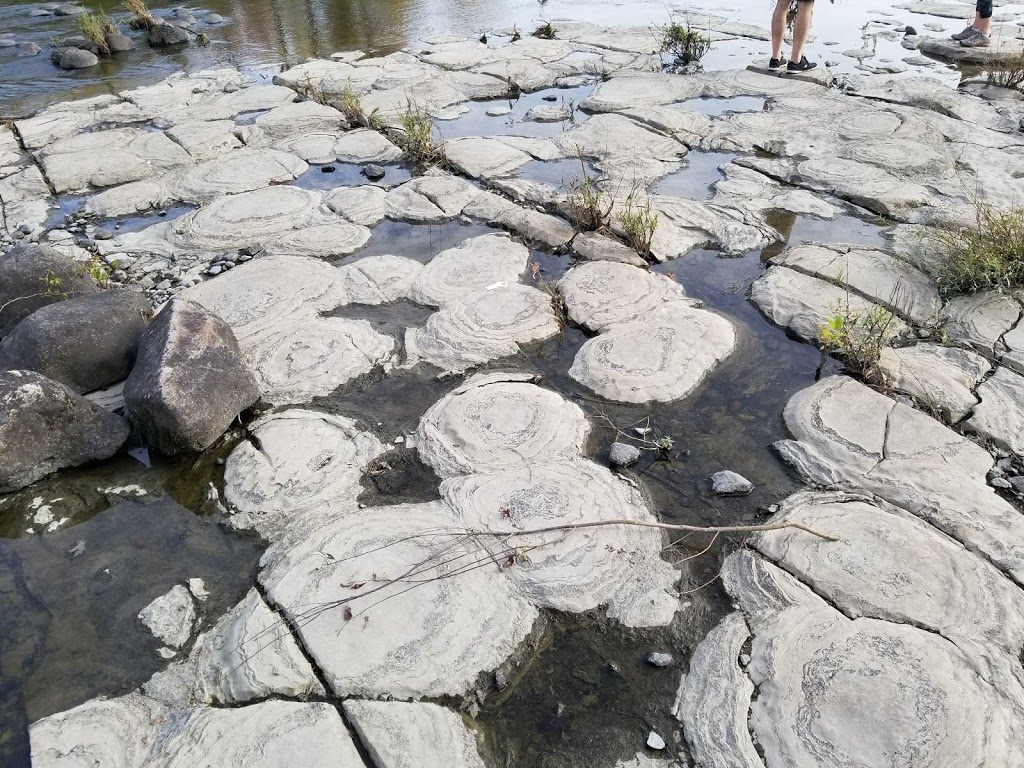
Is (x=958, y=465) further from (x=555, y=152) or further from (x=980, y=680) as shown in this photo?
(x=555, y=152)

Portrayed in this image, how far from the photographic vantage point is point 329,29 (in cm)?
859

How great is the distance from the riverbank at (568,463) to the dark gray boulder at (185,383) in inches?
4.1

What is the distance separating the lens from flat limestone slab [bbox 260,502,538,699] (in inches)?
71.9

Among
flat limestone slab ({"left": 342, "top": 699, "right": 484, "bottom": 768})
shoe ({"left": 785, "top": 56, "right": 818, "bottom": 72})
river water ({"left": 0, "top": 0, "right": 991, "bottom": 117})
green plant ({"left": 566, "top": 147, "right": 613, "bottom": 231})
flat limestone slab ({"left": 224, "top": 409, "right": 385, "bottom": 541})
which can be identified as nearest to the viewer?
flat limestone slab ({"left": 342, "top": 699, "right": 484, "bottom": 768})

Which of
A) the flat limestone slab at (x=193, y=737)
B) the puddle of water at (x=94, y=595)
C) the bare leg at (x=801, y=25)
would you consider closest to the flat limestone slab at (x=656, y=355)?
the puddle of water at (x=94, y=595)

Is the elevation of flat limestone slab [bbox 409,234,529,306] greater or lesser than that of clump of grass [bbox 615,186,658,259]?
lesser

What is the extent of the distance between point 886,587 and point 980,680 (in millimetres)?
310

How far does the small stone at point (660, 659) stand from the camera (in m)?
1.86

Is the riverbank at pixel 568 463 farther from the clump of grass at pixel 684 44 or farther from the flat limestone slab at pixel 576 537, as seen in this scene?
the clump of grass at pixel 684 44

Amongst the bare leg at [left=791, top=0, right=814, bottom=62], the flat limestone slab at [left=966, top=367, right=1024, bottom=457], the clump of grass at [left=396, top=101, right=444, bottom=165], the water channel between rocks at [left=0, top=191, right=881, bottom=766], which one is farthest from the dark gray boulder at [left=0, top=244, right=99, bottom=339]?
the bare leg at [left=791, top=0, right=814, bottom=62]

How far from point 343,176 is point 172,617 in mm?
3572

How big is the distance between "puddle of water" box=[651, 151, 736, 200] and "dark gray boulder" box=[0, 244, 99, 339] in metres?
3.34

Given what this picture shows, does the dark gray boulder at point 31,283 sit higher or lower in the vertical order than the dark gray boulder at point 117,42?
lower

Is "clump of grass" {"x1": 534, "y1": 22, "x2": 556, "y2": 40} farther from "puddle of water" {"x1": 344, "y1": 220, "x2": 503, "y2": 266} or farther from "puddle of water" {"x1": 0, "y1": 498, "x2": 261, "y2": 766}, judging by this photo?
"puddle of water" {"x1": 0, "y1": 498, "x2": 261, "y2": 766}
